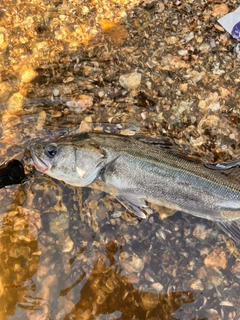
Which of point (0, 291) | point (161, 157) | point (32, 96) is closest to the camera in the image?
point (161, 157)

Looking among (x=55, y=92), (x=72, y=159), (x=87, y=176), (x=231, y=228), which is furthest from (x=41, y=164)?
(x=231, y=228)

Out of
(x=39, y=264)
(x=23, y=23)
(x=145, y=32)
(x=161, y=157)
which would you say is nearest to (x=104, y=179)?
(x=161, y=157)

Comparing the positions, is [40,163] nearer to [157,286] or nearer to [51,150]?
[51,150]

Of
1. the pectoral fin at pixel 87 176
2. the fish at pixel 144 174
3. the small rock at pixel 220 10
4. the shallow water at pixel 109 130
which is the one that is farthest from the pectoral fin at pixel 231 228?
the small rock at pixel 220 10

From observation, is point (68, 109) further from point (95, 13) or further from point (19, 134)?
point (95, 13)

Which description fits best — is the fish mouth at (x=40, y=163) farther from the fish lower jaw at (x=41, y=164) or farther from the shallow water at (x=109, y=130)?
the shallow water at (x=109, y=130)

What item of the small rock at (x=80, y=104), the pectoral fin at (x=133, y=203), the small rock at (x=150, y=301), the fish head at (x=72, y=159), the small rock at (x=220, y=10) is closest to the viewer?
the fish head at (x=72, y=159)

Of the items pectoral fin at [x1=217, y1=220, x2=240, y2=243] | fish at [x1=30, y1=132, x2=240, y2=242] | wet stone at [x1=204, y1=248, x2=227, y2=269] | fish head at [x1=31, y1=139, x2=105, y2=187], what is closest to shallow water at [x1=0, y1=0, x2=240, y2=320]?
wet stone at [x1=204, y1=248, x2=227, y2=269]
